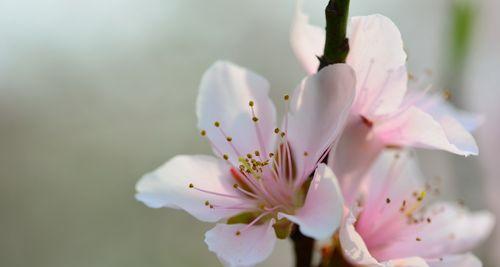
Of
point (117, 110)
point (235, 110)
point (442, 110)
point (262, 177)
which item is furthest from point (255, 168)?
point (117, 110)

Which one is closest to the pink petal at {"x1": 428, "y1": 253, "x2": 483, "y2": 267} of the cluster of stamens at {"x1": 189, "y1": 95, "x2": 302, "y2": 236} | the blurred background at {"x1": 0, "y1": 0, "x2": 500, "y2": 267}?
the cluster of stamens at {"x1": 189, "y1": 95, "x2": 302, "y2": 236}

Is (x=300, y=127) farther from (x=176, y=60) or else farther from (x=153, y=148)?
(x=176, y=60)

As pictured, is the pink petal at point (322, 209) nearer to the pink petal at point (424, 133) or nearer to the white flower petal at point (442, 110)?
the pink petal at point (424, 133)

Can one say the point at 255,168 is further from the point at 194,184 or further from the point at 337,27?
the point at 337,27

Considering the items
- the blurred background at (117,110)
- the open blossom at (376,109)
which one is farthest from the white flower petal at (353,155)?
the blurred background at (117,110)

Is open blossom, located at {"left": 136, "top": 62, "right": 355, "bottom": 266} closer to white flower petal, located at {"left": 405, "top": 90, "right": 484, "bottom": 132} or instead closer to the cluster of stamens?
the cluster of stamens
